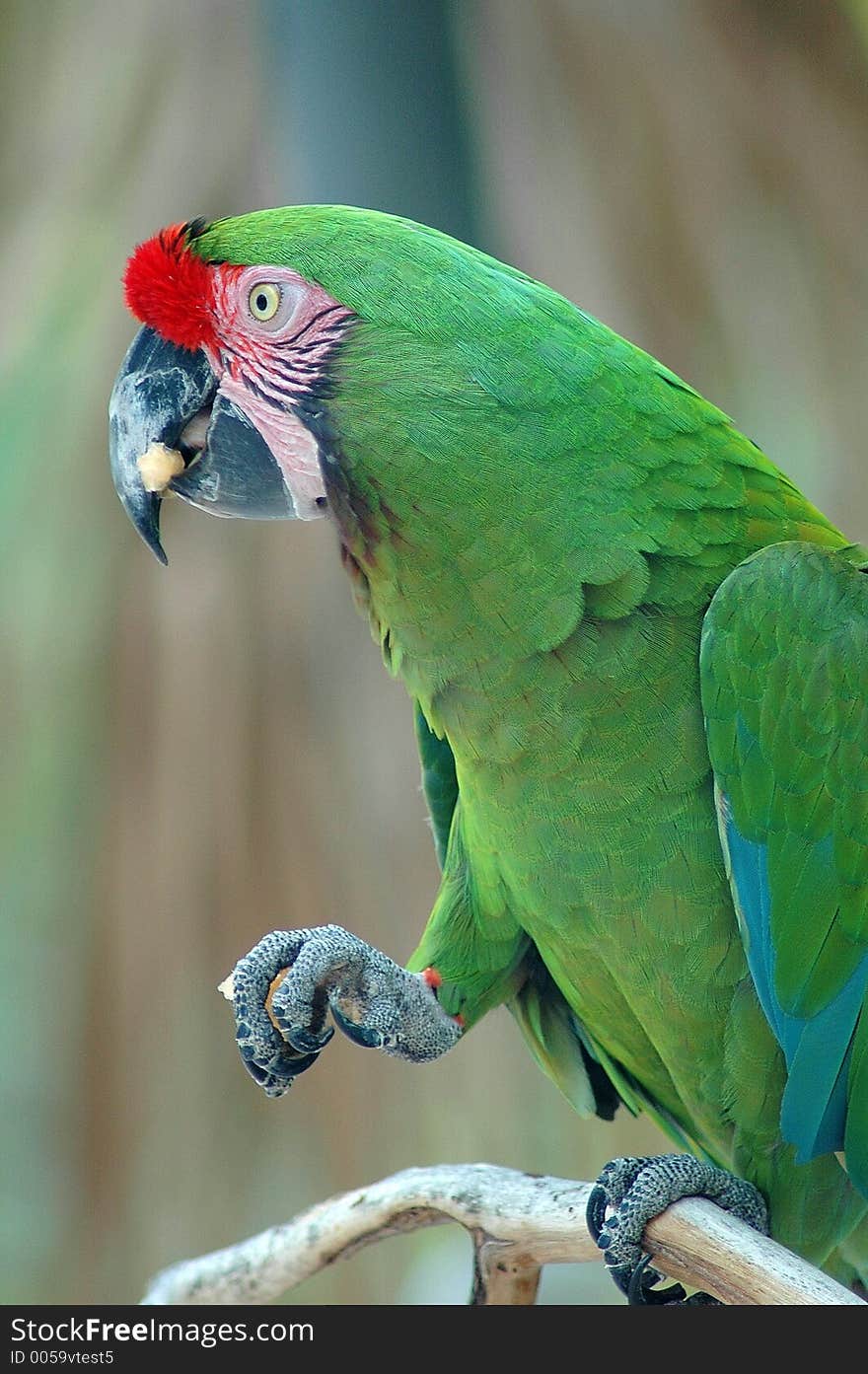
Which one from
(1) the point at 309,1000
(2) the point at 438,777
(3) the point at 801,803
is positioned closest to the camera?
(3) the point at 801,803

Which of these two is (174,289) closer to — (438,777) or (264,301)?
(264,301)

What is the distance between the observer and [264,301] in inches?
54.9

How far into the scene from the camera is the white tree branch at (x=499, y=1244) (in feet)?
4.08

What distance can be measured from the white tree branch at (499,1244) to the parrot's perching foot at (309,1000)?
0.19 m

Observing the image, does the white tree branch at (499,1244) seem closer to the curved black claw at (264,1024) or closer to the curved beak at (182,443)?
the curved black claw at (264,1024)

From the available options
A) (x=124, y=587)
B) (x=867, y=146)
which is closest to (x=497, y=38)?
(x=867, y=146)

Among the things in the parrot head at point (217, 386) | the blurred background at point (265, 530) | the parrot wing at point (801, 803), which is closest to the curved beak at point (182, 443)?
the parrot head at point (217, 386)

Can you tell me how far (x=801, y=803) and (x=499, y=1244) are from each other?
2.13ft

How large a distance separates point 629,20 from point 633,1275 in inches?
89.3

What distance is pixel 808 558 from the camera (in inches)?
53.4

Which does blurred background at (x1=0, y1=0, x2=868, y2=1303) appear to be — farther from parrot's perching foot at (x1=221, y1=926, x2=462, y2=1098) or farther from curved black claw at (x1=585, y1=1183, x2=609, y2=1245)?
curved black claw at (x1=585, y1=1183, x2=609, y2=1245)

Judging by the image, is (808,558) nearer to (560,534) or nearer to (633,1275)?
(560,534)

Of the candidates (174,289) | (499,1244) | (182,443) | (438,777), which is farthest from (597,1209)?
(174,289)

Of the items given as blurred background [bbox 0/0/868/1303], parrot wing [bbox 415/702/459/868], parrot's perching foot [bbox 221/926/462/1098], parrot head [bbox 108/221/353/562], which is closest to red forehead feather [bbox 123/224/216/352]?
parrot head [bbox 108/221/353/562]
